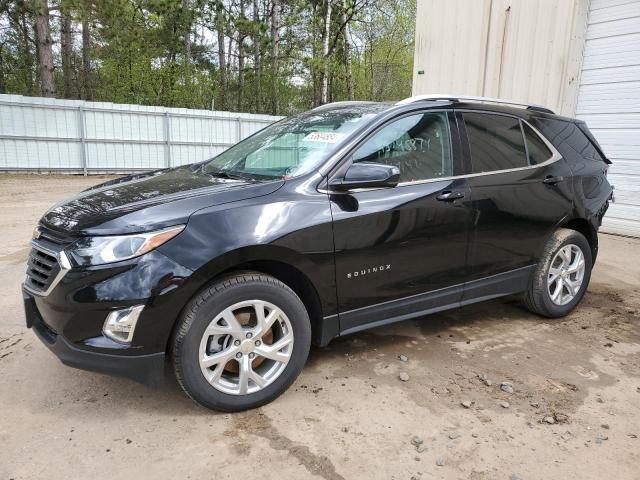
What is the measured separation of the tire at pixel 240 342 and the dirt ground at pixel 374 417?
0.14 meters

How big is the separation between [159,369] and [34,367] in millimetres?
1250

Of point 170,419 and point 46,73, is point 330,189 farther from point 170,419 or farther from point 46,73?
point 46,73

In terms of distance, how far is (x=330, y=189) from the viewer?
9.58ft

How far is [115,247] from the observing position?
243cm

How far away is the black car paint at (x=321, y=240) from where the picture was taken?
244 centimetres

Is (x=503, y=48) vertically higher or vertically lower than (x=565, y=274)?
higher

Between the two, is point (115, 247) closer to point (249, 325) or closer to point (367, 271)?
point (249, 325)

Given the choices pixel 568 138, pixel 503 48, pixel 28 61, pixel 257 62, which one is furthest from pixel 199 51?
pixel 568 138

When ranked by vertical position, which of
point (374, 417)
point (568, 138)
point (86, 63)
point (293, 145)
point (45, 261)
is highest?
point (86, 63)

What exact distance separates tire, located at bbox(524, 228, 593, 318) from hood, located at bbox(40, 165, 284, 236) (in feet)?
7.88

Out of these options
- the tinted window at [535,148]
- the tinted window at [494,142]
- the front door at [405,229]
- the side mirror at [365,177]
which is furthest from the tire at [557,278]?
the side mirror at [365,177]

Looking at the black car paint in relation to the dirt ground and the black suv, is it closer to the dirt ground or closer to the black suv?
the black suv

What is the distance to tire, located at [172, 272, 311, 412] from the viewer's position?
99.7 inches

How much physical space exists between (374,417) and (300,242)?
1037 mm
